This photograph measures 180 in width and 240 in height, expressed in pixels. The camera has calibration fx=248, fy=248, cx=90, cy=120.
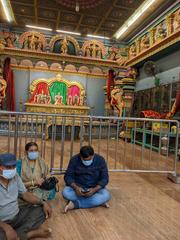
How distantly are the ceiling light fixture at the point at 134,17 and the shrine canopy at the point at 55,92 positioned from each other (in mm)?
3315

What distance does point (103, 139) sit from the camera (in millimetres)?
10406

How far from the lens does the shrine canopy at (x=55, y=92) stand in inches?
464

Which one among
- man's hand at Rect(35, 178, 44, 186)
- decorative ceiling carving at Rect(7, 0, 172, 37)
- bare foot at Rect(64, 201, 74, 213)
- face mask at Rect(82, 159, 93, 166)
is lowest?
bare foot at Rect(64, 201, 74, 213)

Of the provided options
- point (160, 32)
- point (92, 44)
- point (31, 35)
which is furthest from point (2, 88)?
point (160, 32)

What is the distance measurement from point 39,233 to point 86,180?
39.5 inches

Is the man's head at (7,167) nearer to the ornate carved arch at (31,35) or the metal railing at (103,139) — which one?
the metal railing at (103,139)

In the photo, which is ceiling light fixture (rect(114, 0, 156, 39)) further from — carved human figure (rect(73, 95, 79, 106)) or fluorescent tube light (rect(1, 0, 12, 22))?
fluorescent tube light (rect(1, 0, 12, 22))

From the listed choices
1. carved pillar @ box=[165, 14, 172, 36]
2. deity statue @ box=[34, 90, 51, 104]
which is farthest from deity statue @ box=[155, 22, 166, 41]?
deity statue @ box=[34, 90, 51, 104]

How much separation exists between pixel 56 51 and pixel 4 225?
11.3 m

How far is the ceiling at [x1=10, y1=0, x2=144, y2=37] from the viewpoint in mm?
9346

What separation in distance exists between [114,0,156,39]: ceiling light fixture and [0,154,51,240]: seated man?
853 cm

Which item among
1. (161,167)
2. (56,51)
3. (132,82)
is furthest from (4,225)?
(56,51)

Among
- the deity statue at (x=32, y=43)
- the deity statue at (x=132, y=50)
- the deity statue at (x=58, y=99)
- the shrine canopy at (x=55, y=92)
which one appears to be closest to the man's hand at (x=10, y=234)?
the shrine canopy at (x=55, y=92)

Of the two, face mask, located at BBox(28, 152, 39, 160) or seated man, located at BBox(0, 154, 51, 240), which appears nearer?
seated man, located at BBox(0, 154, 51, 240)
